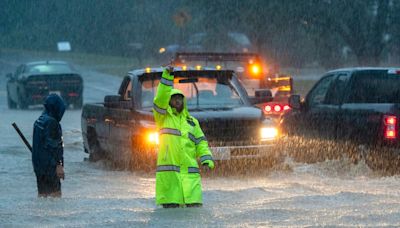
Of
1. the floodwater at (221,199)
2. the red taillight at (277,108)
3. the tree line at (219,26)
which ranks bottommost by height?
the floodwater at (221,199)

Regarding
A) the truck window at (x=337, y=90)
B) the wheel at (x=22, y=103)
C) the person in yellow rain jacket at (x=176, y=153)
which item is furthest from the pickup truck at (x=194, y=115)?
the wheel at (x=22, y=103)

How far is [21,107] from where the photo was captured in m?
32.2

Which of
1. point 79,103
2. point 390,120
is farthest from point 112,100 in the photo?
point 79,103

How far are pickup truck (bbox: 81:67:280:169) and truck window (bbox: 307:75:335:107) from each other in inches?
26.6

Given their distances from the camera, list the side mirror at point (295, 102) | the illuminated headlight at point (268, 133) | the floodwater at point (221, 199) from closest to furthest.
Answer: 1. the floodwater at point (221, 199)
2. the illuminated headlight at point (268, 133)
3. the side mirror at point (295, 102)

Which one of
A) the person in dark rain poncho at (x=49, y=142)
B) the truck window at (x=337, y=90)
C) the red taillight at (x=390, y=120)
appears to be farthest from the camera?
the truck window at (x=337, y=90)

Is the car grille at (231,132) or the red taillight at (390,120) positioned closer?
the red taillight at (390,120)

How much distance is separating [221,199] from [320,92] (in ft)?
14.4

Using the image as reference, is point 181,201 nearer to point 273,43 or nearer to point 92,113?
point 92,113

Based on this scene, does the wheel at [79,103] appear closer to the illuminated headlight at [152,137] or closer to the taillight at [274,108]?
the taillight at [274,108]

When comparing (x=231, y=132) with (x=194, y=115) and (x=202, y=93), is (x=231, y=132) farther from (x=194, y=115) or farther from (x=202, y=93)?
(x=202, y=93)

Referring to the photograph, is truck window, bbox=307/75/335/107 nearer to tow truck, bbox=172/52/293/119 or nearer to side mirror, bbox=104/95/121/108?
side mirror, bbox=104/95/121/108

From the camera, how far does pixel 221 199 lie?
1127 cm

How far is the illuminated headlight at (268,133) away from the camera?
13945mm
